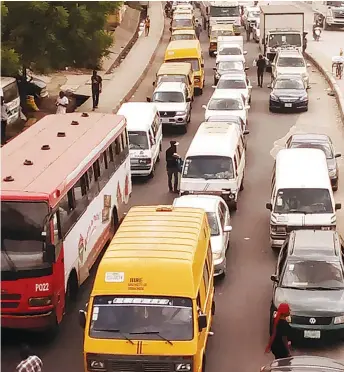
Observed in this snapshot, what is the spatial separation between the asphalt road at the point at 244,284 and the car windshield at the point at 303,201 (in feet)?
3.72

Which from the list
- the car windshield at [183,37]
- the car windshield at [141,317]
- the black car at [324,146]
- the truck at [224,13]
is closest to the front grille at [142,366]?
the car windshield at [141,317]

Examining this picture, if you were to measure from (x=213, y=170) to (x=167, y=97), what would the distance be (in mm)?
11319

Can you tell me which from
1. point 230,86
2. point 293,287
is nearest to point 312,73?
point 230,86

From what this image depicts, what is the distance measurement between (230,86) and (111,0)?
6.15 m

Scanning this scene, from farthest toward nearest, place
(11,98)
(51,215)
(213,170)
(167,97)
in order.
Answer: (167,97), (11,98), (213,170), (51,215)

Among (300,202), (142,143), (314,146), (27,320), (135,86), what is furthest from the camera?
(135,86)

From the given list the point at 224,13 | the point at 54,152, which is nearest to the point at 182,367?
the point at 54,152

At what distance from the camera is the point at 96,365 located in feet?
38.4

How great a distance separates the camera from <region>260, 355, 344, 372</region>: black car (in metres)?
10.9

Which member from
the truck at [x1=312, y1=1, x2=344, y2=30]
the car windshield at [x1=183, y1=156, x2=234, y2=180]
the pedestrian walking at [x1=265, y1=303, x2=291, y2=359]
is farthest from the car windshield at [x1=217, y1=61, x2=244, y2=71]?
the pedestrian walking at [x1=265, y1=303, x2=291, y2=359]

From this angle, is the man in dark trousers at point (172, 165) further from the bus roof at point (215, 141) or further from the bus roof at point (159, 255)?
the bus roof at point (159, 255)

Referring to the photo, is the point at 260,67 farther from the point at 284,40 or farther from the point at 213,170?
the point at 213,170

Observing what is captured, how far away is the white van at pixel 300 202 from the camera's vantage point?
19203 millimetres

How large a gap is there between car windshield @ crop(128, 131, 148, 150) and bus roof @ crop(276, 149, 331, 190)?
5.12 meters
